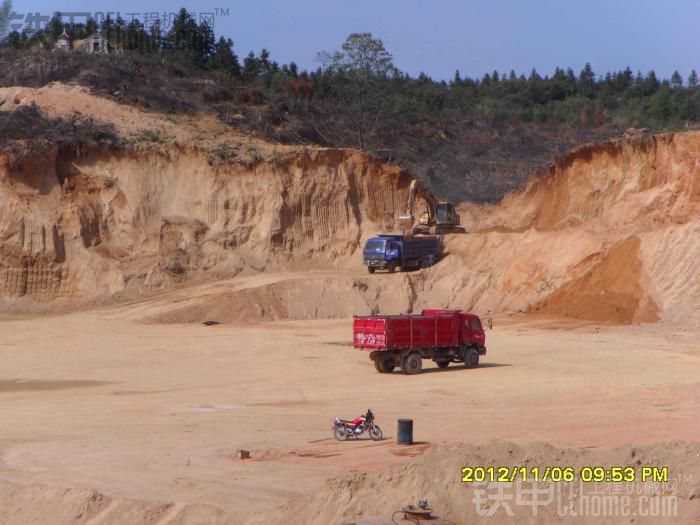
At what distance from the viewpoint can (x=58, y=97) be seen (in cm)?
5450

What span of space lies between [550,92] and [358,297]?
242ft

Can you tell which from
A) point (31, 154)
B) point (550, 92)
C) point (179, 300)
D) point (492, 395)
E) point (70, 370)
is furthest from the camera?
point (550, 92)

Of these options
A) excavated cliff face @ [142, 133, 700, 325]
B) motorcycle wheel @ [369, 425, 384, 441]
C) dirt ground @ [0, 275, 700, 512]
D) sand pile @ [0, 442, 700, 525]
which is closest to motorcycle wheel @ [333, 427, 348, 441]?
dirt ground @ [0, 275, 700, 512]

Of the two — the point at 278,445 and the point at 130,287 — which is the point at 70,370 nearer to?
the point at 278,445

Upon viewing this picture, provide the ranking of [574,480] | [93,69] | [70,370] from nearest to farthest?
[574,480] < [70,370] < [93,69]

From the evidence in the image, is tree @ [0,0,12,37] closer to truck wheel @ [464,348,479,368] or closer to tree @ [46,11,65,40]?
tree @ [46,11,65,40]

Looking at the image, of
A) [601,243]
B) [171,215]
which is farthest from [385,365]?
[171,215]

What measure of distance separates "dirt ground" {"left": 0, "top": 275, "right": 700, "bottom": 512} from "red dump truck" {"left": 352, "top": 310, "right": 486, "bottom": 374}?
53 cm

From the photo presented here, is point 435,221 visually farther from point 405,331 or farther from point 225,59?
point 225,59

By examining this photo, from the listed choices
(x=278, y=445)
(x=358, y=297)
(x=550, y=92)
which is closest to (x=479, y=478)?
(x=278, y=445)

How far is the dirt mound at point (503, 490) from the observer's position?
34.7 ft

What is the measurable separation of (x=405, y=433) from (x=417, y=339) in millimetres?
11309

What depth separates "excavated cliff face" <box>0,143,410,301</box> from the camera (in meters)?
47.9

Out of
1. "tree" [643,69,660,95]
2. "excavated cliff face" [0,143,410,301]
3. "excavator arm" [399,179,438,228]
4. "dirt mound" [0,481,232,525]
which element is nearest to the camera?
"dirt mound" [0,481,232,525]
